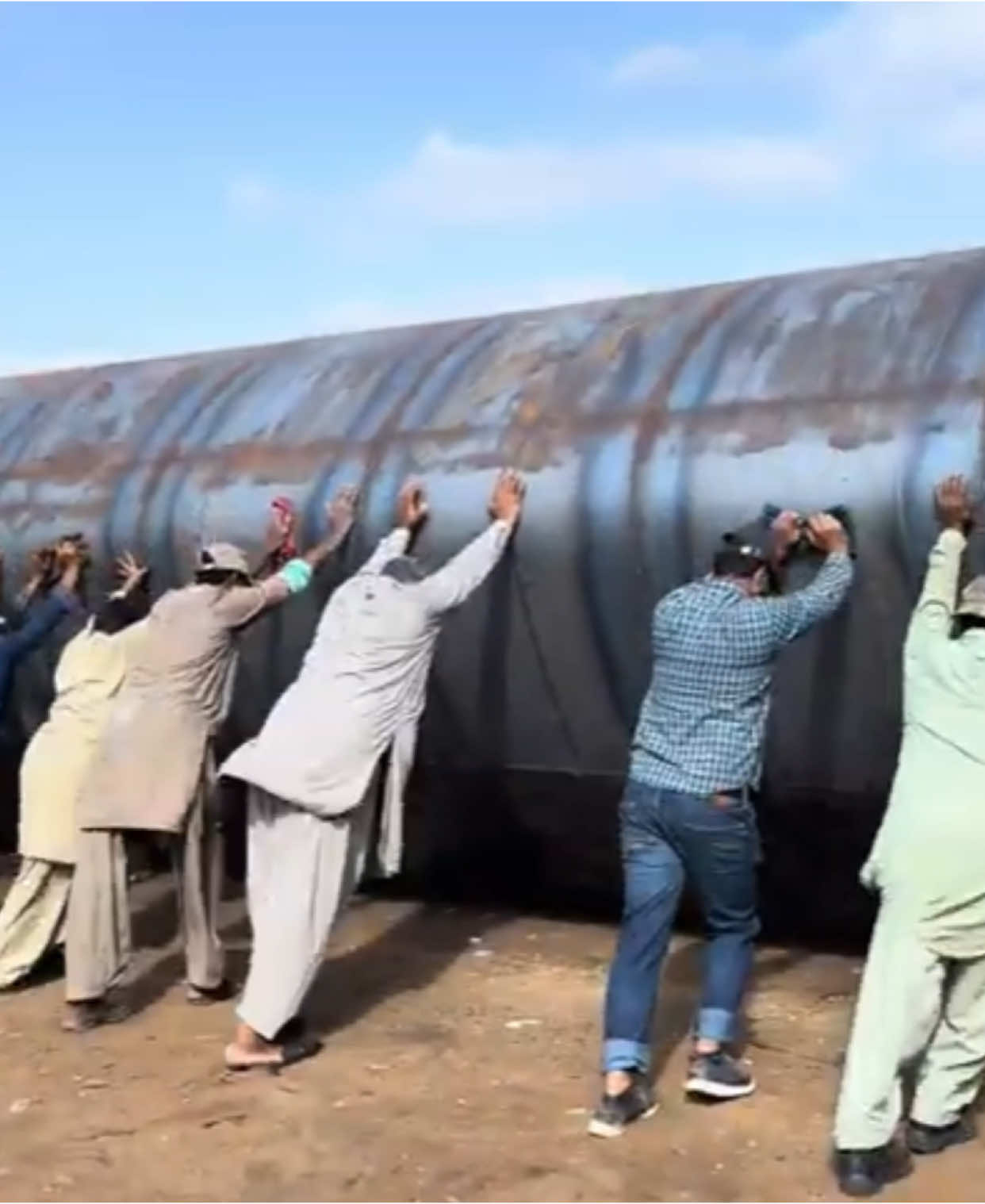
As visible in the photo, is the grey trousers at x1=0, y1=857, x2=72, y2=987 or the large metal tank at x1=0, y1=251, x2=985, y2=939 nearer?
the large metal tank at x1=0, y1=251, x2=985, y2=939

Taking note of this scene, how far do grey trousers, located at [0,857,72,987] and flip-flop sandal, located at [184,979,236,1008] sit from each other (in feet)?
2.10

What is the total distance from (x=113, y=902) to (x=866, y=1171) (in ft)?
8.94

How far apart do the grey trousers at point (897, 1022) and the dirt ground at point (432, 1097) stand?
20 cm

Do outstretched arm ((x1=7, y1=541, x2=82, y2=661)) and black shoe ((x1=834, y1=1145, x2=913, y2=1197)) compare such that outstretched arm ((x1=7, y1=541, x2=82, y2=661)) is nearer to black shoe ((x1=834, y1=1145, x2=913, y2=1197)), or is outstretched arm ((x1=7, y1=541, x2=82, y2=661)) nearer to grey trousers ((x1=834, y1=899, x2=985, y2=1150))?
grey trousers ((x1=834, y1=899, x2=985, y2=1150))

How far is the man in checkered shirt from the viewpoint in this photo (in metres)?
4.75

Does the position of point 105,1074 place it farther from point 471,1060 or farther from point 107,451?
point 107,451

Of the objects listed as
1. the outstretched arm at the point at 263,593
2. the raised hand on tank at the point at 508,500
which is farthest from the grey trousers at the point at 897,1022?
the outstretched arm at the point at 263,593

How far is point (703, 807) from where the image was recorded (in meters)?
4.74

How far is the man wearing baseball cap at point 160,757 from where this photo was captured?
593 centimetres

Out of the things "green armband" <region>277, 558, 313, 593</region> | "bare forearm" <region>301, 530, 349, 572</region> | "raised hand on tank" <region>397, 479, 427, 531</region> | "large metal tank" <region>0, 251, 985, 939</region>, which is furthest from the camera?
"raised hand on tank" <region>397, 479, 427, 531</region>

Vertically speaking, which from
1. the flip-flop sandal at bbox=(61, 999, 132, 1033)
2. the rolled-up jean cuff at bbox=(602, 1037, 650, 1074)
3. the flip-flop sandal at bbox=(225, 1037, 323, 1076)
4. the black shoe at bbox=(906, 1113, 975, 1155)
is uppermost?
the rolled-up jean cuff at bbox=(602, 1037, 650, 1074)

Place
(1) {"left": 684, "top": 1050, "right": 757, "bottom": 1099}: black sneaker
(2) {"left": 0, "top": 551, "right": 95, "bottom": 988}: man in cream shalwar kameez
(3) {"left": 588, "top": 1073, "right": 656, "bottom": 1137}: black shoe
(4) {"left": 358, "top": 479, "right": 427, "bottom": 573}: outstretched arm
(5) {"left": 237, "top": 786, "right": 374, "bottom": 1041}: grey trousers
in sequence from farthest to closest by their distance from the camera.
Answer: (2) {"left": 0, "top": 551, "right": 95, "bottom": 988}: man in cream shalwar kameez < (4) {"left": 358, "top": 479, "right": 427, "bottom": 573}: outstretched arm < (5) {"left": 237, "top": 786, "right": 374, "bottom": 1041}: grey trousers < (1) {"left": 684, "top": 1050, "right": 757, "bottom": 1099}: black sneaker < (3) {"left": 588, "top": 1073, "right": 656, "bottom": 1137}: black shoe

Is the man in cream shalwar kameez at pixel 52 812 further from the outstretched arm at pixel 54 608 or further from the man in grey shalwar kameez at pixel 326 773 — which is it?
the man in grey shalwar kameez at pixel 326 773

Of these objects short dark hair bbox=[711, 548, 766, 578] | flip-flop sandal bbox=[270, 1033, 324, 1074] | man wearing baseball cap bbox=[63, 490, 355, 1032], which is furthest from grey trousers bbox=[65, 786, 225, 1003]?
short dark hair bbox=[711, 548, 766, 578]
